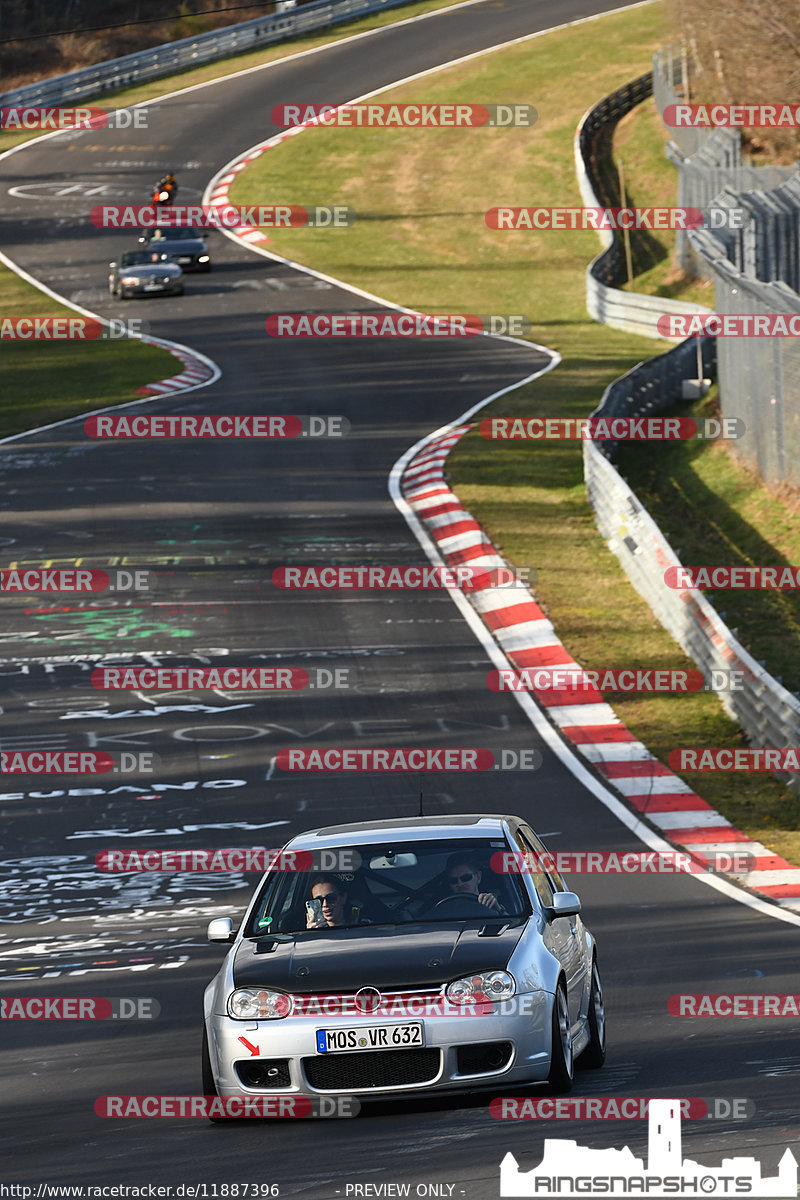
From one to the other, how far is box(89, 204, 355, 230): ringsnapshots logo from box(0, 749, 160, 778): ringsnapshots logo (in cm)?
4136

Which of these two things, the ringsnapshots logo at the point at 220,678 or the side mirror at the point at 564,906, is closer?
the side mirror at the point at 564,906

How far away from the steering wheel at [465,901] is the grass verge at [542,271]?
20.7 feet

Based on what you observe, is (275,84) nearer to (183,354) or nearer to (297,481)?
(183,354)

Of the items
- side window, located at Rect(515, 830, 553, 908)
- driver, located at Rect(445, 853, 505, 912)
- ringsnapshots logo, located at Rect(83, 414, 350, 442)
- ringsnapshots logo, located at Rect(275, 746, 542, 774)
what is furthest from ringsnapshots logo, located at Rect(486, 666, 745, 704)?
ringsnapshots logo, located at Rect(83, 414, 350, 442)

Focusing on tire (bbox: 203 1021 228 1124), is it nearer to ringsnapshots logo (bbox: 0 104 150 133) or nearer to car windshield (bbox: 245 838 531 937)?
car windshield (bbox: 245 838 531 937)

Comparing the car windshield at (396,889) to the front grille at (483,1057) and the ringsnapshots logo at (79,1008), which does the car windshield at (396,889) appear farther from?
the ringsnapshots logo at (79,1008)

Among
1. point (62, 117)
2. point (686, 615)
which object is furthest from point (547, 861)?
point (62, 117)

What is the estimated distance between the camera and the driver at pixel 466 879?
28.3 feet

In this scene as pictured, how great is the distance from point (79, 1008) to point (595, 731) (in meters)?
8.01

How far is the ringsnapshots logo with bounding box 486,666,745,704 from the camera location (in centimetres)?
1908

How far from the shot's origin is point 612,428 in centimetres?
2902

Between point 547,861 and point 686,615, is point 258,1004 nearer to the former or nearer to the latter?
point 547,861

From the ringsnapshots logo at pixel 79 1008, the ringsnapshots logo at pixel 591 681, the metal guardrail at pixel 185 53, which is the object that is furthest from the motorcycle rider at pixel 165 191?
the ringsnapshots logo at pixel 79 1008

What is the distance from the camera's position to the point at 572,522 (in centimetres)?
2623
